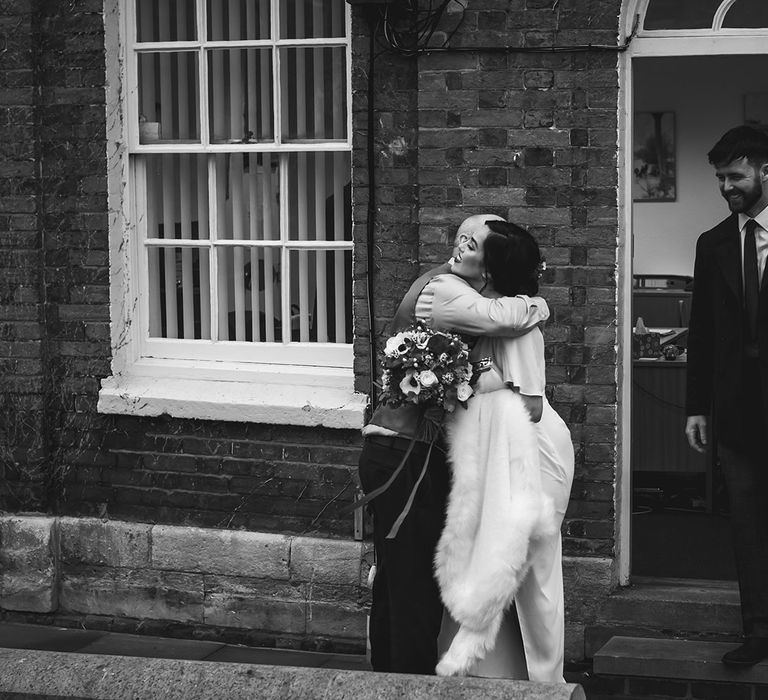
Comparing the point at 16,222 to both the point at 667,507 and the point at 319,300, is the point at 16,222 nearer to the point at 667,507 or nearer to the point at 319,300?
the point at 319,300

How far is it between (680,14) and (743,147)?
44.1 inches

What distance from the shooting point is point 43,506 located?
269 inches

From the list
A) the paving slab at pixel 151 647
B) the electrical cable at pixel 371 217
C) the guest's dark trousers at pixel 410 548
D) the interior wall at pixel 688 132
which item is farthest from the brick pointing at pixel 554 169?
the interior wall at pixel 688 132

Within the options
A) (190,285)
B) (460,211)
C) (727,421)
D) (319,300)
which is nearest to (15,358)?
(190,285)

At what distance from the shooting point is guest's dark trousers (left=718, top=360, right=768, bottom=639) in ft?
17.8

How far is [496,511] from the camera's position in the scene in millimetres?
4812

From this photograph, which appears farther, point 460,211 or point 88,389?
point 88,389

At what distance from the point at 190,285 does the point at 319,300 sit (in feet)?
2.35

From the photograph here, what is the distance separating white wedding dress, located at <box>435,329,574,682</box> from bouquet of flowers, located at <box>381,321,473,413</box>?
0.48 ft

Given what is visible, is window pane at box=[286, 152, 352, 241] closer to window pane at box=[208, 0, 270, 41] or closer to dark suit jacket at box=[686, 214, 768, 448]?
window pane at box=[208, 0, 270, 41]

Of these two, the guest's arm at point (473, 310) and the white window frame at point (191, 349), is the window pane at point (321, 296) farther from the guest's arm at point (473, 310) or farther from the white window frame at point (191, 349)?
the guest's arm at point (473, 310)

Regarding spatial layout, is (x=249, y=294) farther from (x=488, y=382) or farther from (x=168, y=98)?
(x=488, y=382)

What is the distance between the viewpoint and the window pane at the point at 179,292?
272 inches

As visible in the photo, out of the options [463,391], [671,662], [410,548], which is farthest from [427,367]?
[671,662]
